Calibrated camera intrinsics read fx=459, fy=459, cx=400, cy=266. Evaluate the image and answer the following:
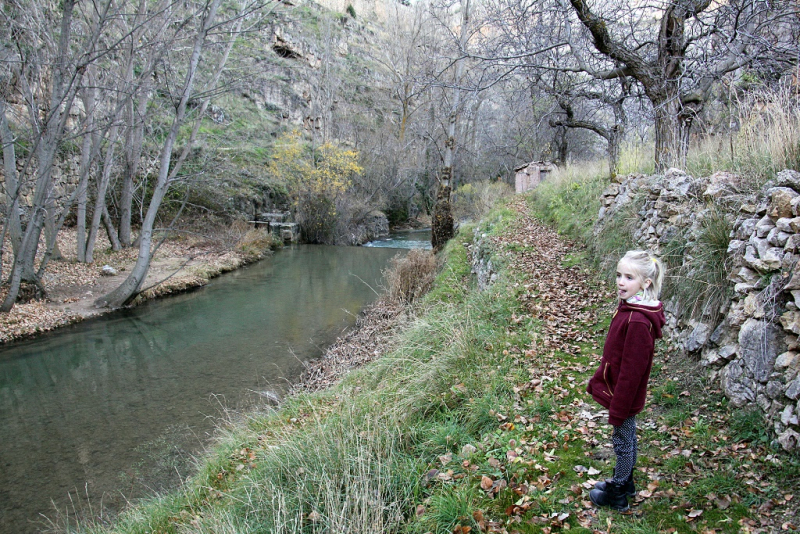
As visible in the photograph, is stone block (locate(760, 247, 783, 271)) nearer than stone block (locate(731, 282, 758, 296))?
Yes

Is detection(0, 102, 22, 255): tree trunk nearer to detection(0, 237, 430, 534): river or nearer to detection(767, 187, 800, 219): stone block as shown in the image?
detection(0, 237, 430, 534): river

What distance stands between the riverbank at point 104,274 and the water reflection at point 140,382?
2.04 ft

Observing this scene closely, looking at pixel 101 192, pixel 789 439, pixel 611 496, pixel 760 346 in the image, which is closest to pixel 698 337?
pixel 760 346

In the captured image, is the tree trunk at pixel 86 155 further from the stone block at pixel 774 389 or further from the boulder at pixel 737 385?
the stone block at pixel 774 389

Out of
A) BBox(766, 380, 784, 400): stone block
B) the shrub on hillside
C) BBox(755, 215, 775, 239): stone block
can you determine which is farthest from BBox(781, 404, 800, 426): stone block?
the shrub on hillside

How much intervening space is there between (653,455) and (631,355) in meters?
1.03

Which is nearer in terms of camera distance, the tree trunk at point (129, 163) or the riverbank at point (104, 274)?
the riverbank at point (104, 274)

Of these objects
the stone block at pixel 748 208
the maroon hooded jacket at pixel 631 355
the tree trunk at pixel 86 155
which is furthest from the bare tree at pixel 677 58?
the tree trunk at pixel 86 155

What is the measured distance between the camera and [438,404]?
15.2ft

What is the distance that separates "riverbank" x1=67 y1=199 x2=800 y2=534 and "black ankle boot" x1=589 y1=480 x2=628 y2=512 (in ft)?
0.18

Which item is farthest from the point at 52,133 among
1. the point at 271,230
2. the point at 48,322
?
the point at 271,230

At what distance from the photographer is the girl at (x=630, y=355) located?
9.15 ft

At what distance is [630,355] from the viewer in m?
2.79

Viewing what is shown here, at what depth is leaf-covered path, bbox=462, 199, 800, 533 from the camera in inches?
104
